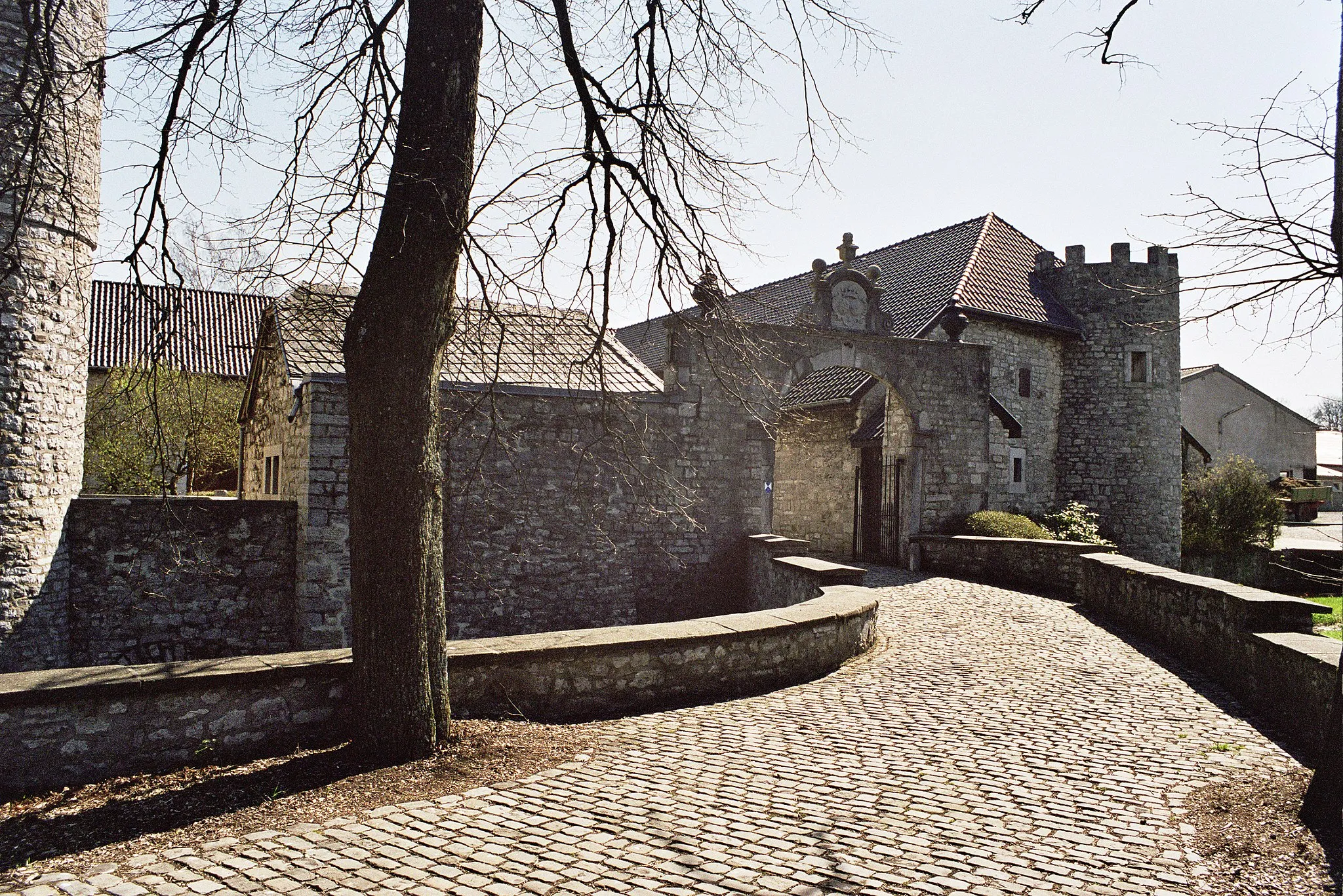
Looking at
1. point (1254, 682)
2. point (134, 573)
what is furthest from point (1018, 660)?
point (134, 573)

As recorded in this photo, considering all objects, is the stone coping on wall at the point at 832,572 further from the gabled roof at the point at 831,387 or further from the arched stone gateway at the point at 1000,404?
the gabled roof at the point at 831,387

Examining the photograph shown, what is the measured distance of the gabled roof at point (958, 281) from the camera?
781 inches

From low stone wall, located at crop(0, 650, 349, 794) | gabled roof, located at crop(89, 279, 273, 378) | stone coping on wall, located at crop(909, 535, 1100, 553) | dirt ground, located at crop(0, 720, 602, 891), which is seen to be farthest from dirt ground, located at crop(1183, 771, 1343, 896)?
gabled roof, located at crop(89, 279, 273, 378)

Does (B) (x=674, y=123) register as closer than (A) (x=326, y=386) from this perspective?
Yes

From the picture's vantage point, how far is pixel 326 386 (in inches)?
426

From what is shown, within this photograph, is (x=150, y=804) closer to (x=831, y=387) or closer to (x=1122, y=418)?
(x=831, y=387)

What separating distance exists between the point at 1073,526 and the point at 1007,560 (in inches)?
232

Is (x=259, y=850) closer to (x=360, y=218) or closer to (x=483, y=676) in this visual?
(x=483, y=676)

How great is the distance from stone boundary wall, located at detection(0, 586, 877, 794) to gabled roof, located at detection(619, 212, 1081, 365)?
41.9 ft

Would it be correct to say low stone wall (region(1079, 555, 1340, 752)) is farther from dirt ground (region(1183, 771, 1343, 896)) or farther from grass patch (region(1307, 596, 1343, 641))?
grass patch (region(1307, 596, 1343, 641))

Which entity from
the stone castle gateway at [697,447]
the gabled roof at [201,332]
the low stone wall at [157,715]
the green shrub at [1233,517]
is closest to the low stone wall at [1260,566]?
the green shrub at [1233,517]

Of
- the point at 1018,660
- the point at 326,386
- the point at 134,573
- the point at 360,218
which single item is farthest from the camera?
the point at 326,386

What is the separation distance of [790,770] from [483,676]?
2080 mm

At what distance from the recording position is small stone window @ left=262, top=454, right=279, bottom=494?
41.8ft
